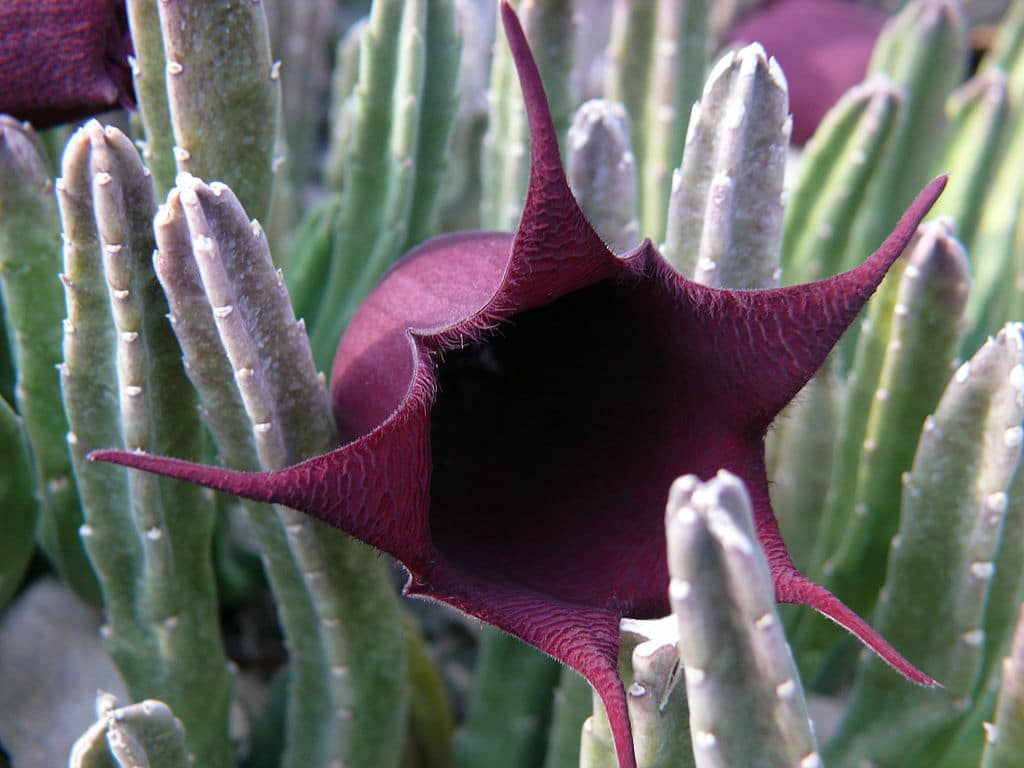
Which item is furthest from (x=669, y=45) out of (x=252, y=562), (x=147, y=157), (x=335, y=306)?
(x=252, y=562)

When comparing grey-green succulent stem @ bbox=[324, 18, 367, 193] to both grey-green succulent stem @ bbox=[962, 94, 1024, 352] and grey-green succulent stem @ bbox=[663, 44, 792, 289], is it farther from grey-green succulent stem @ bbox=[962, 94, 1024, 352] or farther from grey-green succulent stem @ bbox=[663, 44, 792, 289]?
grey-green succulent stem @ bbox=[962, 94, 1024, 352]

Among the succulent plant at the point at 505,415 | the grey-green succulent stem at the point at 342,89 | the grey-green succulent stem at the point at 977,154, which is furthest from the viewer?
the grey-green succulent stem at the point at 342,89

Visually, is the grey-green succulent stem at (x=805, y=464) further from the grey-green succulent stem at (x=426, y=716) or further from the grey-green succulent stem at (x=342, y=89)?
the grey-green succulent stem at (x=342, y=89)

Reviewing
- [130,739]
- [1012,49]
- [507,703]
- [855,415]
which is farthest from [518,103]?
[1012,49]

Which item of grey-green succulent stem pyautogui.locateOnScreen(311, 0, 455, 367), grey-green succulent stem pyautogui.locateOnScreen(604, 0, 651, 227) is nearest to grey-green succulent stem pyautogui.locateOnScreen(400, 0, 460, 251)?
grey-green succulent stem pyautogui.locateOnScreen(311, 0, 455, 367)

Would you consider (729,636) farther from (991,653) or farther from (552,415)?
(991,653)

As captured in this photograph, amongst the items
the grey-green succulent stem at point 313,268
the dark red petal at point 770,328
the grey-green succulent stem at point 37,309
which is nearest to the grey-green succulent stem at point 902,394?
the dark red petal at point 770,328

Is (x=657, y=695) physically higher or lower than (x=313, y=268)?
lower
